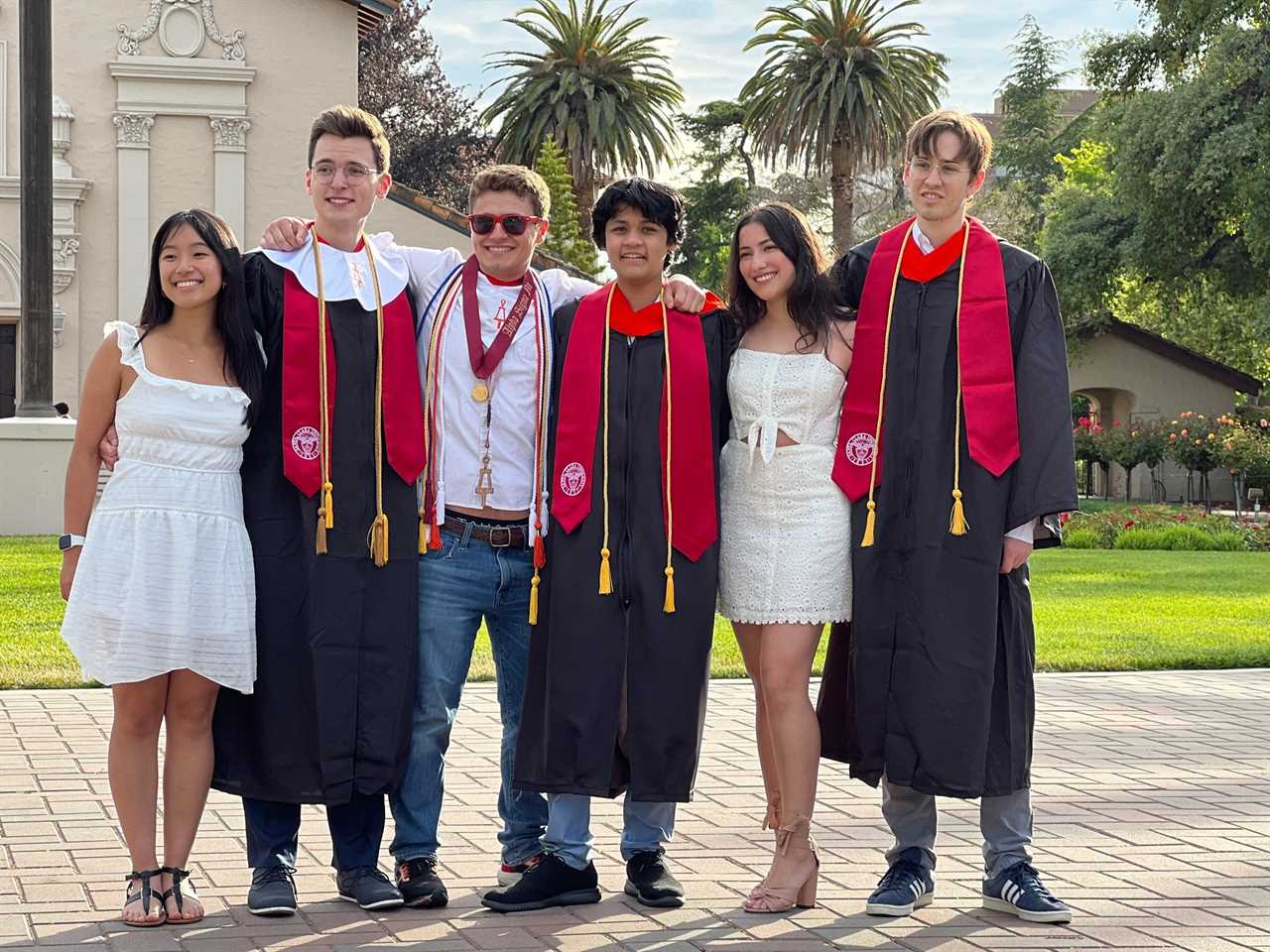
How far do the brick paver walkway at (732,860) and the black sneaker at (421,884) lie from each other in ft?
0.16

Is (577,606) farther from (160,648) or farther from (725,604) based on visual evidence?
(160,648)

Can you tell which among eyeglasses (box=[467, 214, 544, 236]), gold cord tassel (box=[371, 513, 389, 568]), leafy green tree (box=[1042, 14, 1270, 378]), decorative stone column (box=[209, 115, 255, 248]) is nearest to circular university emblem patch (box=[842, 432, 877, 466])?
eyeglasses (box=[467, 214, 544, 236])

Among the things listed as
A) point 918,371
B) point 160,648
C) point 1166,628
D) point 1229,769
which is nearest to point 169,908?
point 160,648

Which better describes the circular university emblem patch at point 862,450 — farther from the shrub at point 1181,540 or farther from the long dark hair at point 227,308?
the shrub at point 1181,540

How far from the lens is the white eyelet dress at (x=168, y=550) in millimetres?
4840

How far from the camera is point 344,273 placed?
5223 millimetres

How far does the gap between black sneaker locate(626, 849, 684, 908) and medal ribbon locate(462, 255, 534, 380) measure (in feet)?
5.29

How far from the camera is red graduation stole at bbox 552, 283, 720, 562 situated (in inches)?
205

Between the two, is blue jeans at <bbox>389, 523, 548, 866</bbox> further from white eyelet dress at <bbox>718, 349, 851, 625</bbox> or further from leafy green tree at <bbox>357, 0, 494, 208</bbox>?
leafy green tree at <bbox>357, 0, 494, 208</bbox>

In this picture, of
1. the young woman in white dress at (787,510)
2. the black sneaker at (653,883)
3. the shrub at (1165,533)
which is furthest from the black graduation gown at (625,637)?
the shrub at (1165,533)

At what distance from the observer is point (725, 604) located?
533 centimetres

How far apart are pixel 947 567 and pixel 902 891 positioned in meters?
1.01

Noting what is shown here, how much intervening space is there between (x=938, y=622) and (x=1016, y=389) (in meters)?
0.78

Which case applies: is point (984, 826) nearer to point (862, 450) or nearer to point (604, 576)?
point (862, 450)
